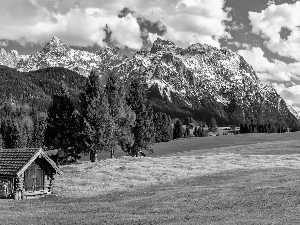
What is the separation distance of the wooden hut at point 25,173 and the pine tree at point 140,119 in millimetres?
41079

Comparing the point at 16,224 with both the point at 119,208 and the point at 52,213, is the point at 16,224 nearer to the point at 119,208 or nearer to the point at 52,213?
the point at 52,213

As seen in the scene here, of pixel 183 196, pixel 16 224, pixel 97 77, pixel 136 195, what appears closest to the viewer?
pixel 16 224

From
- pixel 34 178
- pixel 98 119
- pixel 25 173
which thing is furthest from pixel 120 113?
pixel 25 173

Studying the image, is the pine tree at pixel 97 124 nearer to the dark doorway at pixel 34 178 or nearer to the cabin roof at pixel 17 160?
the cabin roof at pixel 17 160

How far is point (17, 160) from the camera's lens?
1849 inches

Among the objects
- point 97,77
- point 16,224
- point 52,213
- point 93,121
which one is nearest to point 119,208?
point 52,213

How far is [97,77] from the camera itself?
7494cm

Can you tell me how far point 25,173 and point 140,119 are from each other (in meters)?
44.9

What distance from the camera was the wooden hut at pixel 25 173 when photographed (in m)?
45.0

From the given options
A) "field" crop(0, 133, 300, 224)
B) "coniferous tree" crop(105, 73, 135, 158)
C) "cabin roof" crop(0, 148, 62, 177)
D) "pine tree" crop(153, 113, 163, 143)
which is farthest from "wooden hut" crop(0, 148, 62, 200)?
"pine tree" crop(153, 113, 163, 143)

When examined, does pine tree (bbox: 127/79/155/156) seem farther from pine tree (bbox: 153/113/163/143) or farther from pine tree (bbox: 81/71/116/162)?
pine tree (bbox: 153/113/163/143)

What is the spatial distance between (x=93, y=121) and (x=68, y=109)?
10.0 metres

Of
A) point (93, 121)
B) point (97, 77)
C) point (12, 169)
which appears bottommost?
point (12, 169)

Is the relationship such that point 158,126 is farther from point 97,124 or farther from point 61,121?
point 97,124
